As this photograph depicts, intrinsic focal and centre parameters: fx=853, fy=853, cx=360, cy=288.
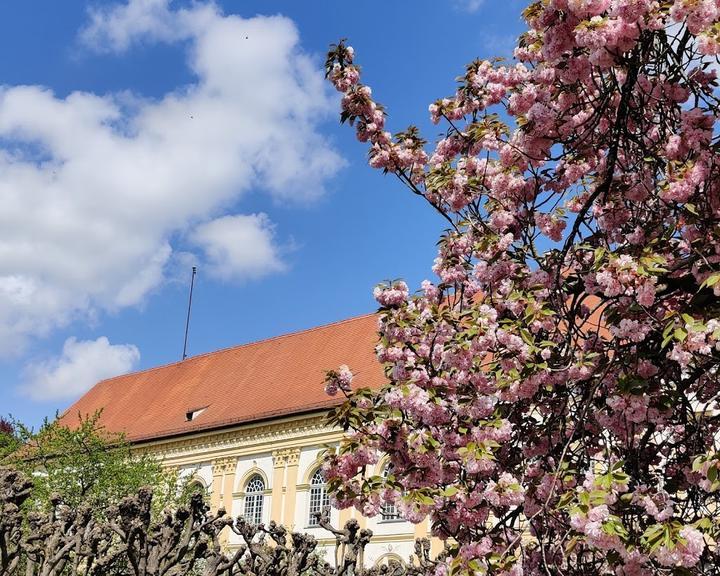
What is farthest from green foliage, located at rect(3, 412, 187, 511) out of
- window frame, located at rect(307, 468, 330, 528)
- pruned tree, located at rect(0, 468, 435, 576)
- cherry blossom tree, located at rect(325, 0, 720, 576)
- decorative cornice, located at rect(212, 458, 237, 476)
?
cherry blossom tree, located at rect(325, 0, 720, 576)

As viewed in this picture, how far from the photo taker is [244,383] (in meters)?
36.5

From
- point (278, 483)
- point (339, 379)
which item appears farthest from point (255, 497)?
point (339, 379)

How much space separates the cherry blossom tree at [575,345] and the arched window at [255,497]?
85.5ft

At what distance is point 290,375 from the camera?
35.0 meters

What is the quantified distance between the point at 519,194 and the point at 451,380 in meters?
1.63

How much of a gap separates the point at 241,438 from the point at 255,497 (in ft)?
7.61

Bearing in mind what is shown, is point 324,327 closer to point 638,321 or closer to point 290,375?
point 290,375

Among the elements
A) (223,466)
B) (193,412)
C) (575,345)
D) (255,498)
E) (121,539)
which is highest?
(193,412)

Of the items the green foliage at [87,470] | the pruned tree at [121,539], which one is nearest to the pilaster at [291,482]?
the green foliage at [87,470]

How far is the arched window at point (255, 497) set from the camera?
3169 cm

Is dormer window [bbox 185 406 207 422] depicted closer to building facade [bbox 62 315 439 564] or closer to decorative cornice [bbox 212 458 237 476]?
building facade [bbox 62 315 439 564]

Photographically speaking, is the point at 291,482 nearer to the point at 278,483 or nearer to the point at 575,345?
the point at 278,483

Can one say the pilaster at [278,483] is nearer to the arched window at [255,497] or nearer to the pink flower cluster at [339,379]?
the arched window at [255,497]

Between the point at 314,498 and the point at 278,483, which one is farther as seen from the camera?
the point at 278,483
